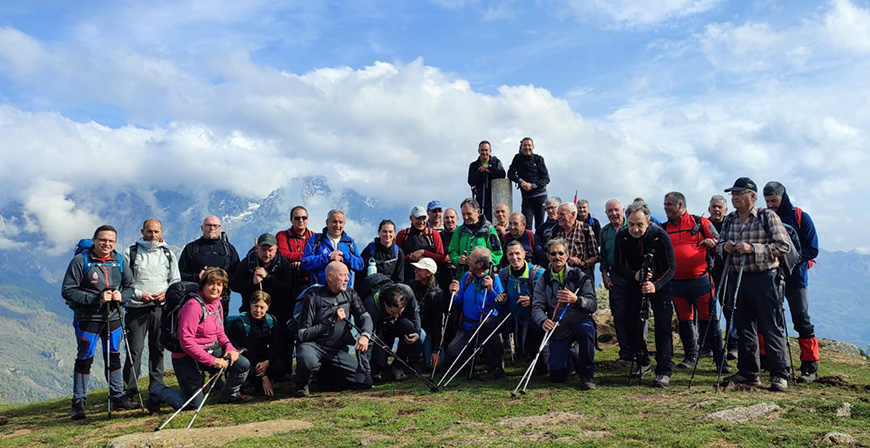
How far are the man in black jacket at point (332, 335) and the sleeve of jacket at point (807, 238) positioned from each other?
827 centimetres

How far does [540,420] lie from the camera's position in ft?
28.6

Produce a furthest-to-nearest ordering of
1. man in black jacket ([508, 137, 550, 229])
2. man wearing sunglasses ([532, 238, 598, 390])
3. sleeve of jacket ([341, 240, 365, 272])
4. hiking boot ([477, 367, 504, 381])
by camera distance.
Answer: man in black jacket ([508, 137, 550, 229]) → sleeve of jacket ([341, 240, 365, 272]) → hiking boot ([477, 367, 504, 381]) → man wearing sunglasses ([532, 238, 598, 390])

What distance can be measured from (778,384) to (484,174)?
1159 cm

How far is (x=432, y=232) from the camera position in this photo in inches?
560

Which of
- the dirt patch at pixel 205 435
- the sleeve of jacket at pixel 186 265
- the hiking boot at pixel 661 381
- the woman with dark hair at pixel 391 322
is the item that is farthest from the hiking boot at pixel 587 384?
the sleeve of jacket at pixel 186 265

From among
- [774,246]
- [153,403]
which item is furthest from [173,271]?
[774,246]

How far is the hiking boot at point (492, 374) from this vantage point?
473 inches

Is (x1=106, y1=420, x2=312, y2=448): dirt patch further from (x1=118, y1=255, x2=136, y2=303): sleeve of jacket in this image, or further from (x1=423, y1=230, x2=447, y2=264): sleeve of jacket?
(x1=423, y1=230, x2=447, y2=264): sleeve of jacket

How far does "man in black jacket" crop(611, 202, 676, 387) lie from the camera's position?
1080cm

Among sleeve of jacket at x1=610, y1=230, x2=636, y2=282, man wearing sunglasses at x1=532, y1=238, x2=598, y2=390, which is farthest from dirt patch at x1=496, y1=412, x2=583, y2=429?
sleeve of jacket at x1=610, y1=230, x2=636, y2=282

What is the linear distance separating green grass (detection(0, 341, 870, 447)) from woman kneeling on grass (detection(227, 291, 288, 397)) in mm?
568

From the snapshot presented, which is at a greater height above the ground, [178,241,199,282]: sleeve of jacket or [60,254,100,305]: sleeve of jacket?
[178,241,199,282]: sleeve of jacket

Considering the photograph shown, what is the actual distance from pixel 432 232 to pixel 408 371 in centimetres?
328

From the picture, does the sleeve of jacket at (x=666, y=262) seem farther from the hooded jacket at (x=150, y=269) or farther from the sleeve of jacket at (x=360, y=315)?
the hooded jacket at (x=150, y=269)
